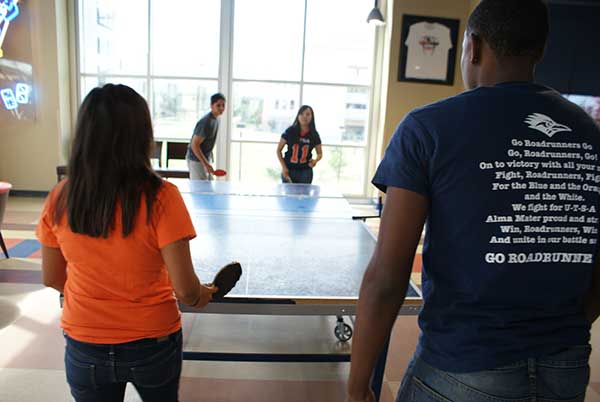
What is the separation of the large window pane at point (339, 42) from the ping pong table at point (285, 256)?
4.56 m

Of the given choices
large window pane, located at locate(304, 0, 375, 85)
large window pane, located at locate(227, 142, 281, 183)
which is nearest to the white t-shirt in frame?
large window pane, located at locate(304, 0, 375, 85)

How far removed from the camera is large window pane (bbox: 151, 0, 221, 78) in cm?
739

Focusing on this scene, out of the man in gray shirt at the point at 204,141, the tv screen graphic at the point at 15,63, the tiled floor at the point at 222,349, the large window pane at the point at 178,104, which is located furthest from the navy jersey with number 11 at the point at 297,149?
the tv screen graphic at the point at 15,63

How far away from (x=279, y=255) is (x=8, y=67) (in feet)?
19.4

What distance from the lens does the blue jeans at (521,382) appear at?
2.79ft

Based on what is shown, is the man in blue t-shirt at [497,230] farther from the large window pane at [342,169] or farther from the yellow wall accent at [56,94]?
the large window pane at [342,169]

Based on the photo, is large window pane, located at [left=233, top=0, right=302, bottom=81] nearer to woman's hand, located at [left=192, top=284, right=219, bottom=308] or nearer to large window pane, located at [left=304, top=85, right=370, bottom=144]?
large window pane, located at [left=304, top=85, right=370, bottom=144]

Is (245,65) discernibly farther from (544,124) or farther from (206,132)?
(544,124)

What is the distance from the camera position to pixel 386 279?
0.89 metres

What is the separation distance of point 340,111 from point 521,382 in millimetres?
7219

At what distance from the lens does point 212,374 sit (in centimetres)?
255

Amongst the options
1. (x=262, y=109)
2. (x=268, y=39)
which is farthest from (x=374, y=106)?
(x=268, y=39)

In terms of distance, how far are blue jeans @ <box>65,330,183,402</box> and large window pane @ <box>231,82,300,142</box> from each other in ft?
21.8

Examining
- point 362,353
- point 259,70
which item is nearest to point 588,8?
point 259,70
